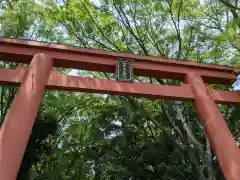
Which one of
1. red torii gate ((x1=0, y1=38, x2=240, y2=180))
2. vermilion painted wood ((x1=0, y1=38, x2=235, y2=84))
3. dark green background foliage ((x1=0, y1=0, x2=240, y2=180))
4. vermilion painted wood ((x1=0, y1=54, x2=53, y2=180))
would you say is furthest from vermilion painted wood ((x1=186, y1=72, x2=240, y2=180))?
vermilion painted wood ((x1=0, y1=54, x2=53, y2=180))

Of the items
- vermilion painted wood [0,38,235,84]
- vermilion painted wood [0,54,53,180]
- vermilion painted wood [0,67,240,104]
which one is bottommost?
vermilion painted wood [0,54,53,180]

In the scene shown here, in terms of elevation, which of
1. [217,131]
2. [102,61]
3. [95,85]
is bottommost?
[217,131]

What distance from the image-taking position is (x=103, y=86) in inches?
179

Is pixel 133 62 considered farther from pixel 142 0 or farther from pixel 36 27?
pixel 36 27

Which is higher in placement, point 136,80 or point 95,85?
point 136,80

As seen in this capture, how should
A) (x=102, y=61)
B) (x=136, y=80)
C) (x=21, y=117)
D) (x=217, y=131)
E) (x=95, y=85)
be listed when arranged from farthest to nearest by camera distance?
1. (x=136, y=80)
2. (x=102, y=61)
3. (x=95, y=85)
4. (x=217, y=131)
5. (x=21, y=117)

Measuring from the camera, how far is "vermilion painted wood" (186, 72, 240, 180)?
4035 mm

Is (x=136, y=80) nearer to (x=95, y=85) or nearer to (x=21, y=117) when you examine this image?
(x=95, y=85)

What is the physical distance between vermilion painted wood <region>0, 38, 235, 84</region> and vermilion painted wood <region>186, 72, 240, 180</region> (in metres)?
0.27

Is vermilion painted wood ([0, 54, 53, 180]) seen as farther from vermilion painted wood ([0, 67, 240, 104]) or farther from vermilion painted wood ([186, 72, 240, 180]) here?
vermilion painted wood ([186, 72, 240, 180])

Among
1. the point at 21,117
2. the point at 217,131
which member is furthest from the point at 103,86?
the point at 217,131

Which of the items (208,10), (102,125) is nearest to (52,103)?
(102,125)

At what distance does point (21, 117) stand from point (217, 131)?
285cm

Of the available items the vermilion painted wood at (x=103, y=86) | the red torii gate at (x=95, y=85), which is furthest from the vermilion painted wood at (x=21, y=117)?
the vermilion painted wood at (x=103, y=86)
